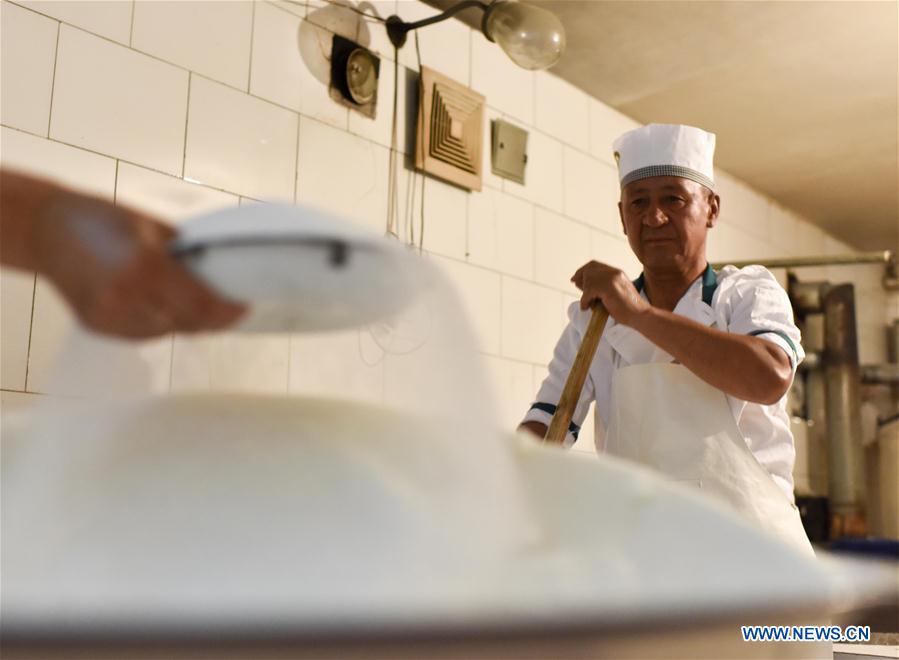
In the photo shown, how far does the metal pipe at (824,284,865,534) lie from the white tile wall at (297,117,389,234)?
247 cm

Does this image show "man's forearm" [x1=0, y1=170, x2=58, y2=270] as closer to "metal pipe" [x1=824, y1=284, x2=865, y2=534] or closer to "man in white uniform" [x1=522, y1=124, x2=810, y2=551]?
"man in white uniform" [x1=522, y1=124, x2=810, y2=551]

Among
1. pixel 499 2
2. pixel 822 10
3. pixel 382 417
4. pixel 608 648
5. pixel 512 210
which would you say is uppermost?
pixel 822 10

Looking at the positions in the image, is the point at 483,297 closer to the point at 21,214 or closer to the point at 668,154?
the point at 668,154

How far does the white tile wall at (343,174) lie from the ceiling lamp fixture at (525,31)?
374 mm

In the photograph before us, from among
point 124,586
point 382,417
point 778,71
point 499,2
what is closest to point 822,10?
point 778,71

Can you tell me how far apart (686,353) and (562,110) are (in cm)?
157

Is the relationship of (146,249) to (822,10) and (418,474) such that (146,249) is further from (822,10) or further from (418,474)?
(822,10)

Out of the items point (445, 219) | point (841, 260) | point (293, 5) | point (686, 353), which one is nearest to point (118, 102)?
point (293, 5)

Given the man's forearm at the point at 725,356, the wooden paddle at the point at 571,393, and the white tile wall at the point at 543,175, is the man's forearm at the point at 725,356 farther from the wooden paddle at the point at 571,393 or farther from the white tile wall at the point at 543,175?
the white tile wall at the point at 543,175

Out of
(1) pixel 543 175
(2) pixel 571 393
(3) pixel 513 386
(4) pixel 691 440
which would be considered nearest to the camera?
(2) pixel 571 393

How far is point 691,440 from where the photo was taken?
1.43m

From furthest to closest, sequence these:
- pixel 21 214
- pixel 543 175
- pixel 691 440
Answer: pixel 543 175 < pixel 691 440 < pixel 21 214

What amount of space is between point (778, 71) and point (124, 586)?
2.77 metres

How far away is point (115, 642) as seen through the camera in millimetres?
348
